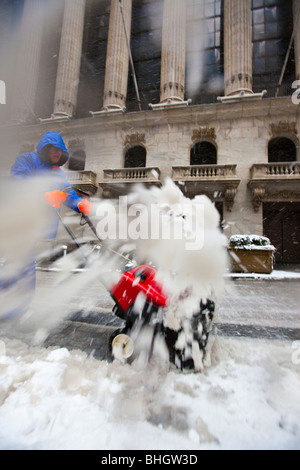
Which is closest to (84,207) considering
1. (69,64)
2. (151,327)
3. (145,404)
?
(151,327)

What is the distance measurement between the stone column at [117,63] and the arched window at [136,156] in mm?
2801

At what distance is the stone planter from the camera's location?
7953 mm

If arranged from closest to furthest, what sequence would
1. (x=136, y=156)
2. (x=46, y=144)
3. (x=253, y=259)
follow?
(x=46, y=144)
(x=253, y=259)
(x=136, y=156)

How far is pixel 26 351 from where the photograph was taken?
191cm

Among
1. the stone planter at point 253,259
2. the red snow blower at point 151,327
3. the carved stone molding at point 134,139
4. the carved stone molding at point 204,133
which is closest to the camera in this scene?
the red snow blower at point 151,327

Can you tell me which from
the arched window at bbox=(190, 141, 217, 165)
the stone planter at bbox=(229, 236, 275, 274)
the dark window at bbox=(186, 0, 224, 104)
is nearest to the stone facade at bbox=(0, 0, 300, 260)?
the arched window at bbox=(190, 141, 217, 165)

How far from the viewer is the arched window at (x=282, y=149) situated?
1221 centimetres

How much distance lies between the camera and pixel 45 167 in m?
2.67

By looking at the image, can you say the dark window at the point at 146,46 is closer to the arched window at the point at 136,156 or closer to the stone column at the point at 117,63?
the stone column at the point at 117,63

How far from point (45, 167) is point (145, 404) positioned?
9.01ft

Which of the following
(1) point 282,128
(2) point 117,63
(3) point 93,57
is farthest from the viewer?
(3) point 93,57

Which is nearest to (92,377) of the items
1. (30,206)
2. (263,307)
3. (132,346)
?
(132,346)

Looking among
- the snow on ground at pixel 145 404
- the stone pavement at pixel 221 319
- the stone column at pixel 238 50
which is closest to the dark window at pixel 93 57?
the stone column at pixel 238 50

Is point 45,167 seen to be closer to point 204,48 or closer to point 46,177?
point 46,177
